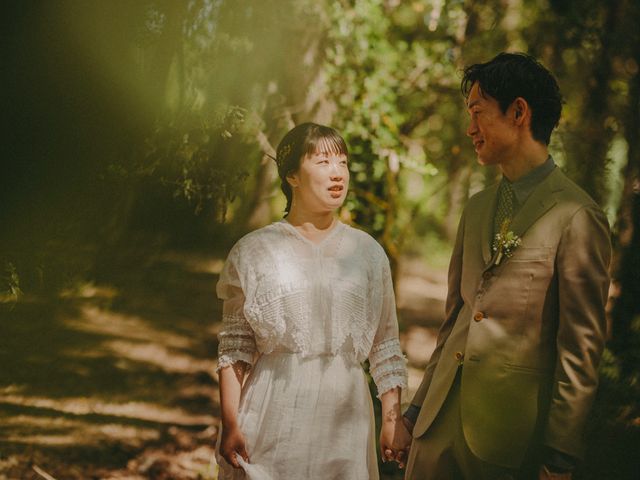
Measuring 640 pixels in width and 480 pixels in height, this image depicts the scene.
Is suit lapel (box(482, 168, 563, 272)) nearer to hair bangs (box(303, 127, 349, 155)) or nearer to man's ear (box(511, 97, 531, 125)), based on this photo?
man's ear (box(511, 97, 531, 125))

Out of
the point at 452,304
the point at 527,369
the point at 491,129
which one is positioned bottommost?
the point at 527,369

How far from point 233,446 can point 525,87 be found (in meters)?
1.57

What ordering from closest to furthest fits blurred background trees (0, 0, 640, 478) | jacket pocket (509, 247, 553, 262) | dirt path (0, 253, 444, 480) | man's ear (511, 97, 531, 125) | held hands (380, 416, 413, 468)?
1. jacket pocket (509, 247, 553, 262)
2. man's ear (511, 97, 531, 125)
3. held hands (380, 416, 413, 468)
4. blurred background trees (0, 0, 640, 478)
5. dirt path (0, 253, 444, 480)

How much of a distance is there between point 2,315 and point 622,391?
4.03 metres

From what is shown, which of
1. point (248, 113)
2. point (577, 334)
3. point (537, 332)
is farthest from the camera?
point (248, 113)

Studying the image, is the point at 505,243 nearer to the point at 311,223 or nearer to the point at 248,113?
the point at 311,223

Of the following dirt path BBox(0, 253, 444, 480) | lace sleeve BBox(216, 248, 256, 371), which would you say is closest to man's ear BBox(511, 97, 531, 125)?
lace sleeve BBox(216, 248, 256, 371)

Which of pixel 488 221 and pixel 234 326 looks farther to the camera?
pixel 234 326

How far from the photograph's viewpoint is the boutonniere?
217 cm

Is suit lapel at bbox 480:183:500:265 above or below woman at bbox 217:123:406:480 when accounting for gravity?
above

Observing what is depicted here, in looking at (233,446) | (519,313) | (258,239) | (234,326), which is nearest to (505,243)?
(519,313)

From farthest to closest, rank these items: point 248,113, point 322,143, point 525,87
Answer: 1. point 248,113
2. point 322,143
3. point 525,87

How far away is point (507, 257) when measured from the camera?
219cm

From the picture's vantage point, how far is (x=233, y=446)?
238cm
